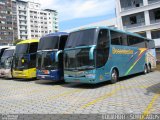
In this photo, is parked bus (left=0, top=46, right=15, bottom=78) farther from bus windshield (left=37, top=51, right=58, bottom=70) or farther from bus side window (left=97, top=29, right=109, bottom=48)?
bus side window (left=97, top=29, right=109, bottom=48)

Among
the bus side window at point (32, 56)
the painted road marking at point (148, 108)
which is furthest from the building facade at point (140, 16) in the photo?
the painted road marking at point (148, 108)

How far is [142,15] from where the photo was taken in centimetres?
4109

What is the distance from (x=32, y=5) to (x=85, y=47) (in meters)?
114

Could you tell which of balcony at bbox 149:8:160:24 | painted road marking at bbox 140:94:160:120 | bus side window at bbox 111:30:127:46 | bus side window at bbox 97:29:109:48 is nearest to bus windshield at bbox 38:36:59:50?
bus side window at bbox 97:29:109:48

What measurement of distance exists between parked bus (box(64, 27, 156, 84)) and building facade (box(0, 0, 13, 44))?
89.1m

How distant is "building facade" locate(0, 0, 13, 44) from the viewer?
99.1 m

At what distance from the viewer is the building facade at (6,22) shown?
9906 centimetres

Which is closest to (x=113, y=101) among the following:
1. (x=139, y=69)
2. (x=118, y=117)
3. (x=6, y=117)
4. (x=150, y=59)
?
(x=118, y=117)

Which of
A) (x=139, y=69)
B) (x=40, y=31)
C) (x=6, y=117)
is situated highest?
(x=40, y=31)

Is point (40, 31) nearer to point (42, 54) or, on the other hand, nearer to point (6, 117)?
point (42, 54)

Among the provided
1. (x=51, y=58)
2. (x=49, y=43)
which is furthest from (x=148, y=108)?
(x=49, y=43)

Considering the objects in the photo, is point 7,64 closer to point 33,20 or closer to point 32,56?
point 32,56

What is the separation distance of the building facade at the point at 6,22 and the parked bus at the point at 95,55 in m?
89.1

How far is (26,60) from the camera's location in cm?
1911
